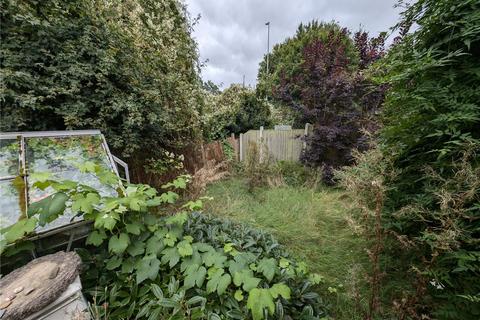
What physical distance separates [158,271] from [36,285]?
24.9 inches

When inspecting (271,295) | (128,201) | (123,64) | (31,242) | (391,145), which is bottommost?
(271,295)

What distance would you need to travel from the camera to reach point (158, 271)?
1.47 m

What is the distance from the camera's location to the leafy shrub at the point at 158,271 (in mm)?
1303

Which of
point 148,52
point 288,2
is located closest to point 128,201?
point 148,52

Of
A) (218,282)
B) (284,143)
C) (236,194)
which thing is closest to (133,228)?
(218,282)

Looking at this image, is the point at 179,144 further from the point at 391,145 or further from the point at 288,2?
the point at 288,2

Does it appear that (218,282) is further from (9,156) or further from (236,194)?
(236,194)

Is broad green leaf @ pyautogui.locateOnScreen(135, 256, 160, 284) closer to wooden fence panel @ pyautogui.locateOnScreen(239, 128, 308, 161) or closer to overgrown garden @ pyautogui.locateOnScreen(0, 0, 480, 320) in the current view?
overgrown garden @ pyautogui.locateOnScreen(0, 0, 480, 320)

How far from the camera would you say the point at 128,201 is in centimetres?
144

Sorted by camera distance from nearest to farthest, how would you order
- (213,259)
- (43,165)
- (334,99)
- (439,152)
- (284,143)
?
(213,259), (439,152), (43,165), (334,99), (284,143)

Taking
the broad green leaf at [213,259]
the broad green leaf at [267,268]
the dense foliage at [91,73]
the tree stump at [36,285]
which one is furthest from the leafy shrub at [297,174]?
the tree stump at [36,285]

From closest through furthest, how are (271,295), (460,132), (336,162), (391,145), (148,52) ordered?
1. (271,295)
2. (460,132)
3. (391,145)
4. (148,52)
5. (336,162)

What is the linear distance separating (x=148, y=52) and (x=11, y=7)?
64.9 inches

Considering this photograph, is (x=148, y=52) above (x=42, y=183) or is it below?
above
